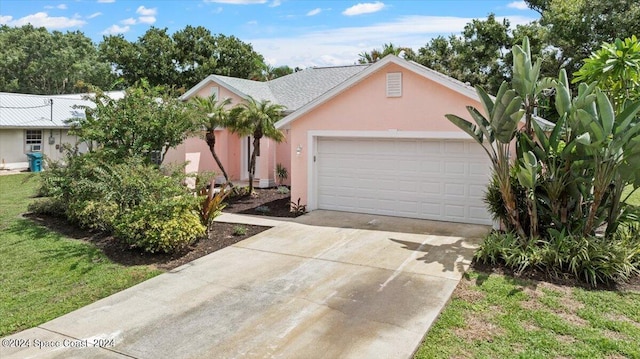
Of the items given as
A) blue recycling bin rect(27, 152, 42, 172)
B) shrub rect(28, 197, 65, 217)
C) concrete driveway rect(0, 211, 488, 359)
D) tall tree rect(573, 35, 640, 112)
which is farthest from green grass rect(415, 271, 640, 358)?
blue recycling bin rect(27, 152, 42, 172)

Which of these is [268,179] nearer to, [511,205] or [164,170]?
[164,170]

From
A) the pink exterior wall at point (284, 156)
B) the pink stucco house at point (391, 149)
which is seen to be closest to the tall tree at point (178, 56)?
the pink exterior wall at point (284, 156)

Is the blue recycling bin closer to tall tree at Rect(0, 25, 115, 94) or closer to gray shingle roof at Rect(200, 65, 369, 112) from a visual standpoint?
gray shingle roof at Rect(200, 65, 369, 112)

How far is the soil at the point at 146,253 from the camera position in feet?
28.1

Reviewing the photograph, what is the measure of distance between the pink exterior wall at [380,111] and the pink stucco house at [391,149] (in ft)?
0.08

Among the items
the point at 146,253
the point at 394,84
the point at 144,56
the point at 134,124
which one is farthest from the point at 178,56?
the point at 146,253

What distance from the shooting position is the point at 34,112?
1072 inches

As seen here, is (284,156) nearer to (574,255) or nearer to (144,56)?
(574,255)

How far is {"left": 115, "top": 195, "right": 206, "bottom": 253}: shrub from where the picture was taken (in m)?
8.55

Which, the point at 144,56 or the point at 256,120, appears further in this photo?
the point at 144,56

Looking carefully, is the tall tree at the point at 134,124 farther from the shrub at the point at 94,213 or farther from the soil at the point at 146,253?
the soil at the point at 146,253

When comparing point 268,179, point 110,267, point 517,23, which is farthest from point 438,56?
point 110,267

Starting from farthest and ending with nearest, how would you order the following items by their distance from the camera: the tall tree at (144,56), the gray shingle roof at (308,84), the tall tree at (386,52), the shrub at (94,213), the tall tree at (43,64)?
the tall tree at (43,64) < the tall tree at (144,56) < the tall tree at (386,52) < the gray shingle roof at (308,84) < the shrub at (94,213)

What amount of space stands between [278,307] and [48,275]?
456 centimetres
